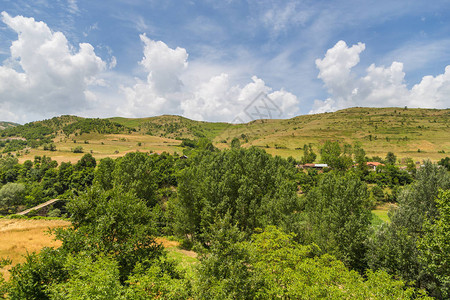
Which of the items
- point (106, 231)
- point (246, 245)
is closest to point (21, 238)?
point (106, 231)

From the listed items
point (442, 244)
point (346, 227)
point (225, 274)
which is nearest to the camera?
point (225, 274)

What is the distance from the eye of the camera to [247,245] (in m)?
17.1

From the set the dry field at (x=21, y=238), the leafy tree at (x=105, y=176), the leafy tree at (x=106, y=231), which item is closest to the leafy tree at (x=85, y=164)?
the leafy tree at (x=105, y=176)

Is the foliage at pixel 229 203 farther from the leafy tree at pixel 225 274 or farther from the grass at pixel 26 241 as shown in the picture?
the leafy tree at pixel 225 274

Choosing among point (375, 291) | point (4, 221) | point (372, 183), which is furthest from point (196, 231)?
point (372, 183)

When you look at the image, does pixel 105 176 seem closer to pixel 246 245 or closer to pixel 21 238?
pixel 21 238

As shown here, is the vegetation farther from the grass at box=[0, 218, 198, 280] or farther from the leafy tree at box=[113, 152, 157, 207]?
the grass at box=[0, 218, 198, 280]

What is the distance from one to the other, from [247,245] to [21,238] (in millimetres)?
37164

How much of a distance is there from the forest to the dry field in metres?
3.90

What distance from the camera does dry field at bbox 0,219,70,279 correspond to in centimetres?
2639

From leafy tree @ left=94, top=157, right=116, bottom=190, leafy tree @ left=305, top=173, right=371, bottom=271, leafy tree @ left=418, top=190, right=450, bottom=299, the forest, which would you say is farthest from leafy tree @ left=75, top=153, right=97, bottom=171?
leafy tree @ left=418, top=190, right=450, bottom=299

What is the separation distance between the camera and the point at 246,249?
52.3 feet

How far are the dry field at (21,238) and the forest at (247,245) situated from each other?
3.90 m

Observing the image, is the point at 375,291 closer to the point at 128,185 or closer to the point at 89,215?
the point at 89,215
